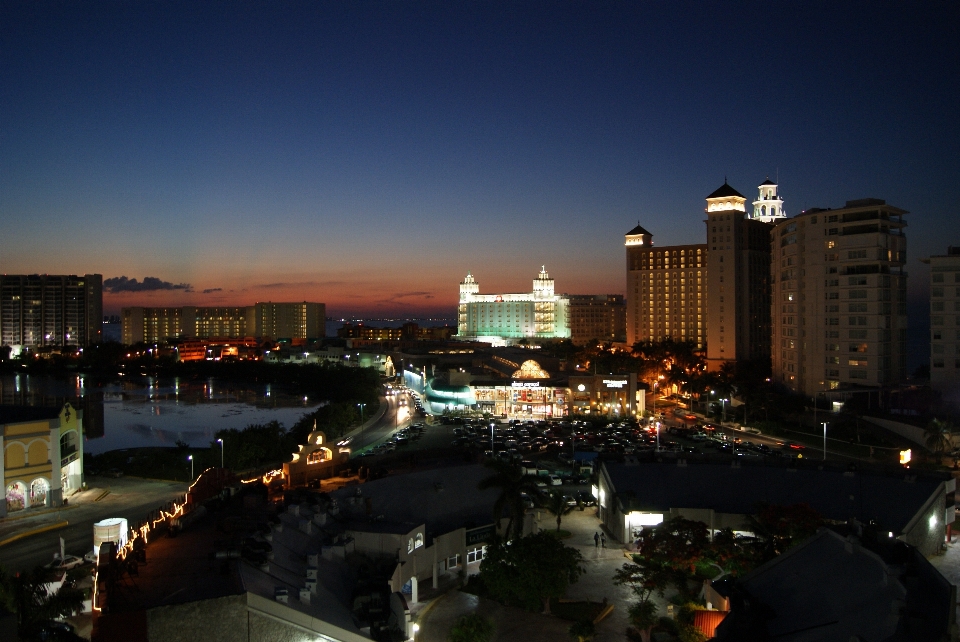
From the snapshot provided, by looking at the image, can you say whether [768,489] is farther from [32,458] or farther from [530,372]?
[530,372]

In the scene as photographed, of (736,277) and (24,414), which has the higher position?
(736,277)

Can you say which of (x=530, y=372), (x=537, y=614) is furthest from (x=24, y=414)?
(x=530, y=372)

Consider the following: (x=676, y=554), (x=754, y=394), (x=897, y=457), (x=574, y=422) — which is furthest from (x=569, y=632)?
(x=754, y=394)

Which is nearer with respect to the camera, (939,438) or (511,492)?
(511,492)

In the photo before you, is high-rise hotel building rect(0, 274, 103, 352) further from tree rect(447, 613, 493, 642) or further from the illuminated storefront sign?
tree rect(447, 613, 493, 642)

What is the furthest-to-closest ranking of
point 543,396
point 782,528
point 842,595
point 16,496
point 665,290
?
point 665,290, point 543,396, point 16,496, point 782,528, point 842,595
